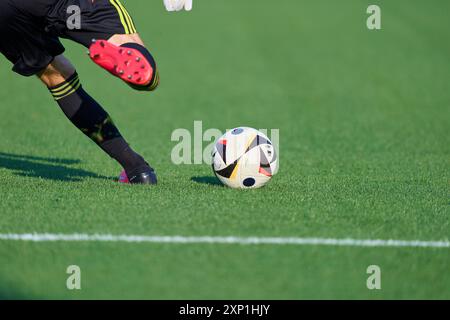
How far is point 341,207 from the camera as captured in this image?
20.5 ft

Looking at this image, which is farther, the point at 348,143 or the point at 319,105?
the point at 319,105

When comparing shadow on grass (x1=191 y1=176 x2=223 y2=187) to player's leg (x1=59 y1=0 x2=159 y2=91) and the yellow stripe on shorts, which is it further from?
the yellow stripe on shorts

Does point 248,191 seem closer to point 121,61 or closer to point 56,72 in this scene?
point 121,61

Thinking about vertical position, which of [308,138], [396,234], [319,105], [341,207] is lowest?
[396,234]

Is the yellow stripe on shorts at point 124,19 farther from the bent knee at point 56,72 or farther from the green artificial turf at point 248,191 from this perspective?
the green artificial turf at point 248,191

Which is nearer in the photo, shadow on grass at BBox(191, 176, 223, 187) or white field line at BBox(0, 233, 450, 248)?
white field line at BBox(0, 233, 450, 248)

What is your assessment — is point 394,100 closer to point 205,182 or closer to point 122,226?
point 205,182

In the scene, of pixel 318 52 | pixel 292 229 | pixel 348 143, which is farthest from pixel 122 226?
pixel 318 52

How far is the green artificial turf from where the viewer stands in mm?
4719

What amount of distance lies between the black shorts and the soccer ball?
49.9 inches

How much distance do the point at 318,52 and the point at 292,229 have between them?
14214 mm

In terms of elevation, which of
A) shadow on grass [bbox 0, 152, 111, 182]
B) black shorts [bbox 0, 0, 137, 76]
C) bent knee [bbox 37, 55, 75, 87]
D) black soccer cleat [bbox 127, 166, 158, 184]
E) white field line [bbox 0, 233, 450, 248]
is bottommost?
white field line [bbox 0, 233, 450, 248]

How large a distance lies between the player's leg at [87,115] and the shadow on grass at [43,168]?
1.63 ft

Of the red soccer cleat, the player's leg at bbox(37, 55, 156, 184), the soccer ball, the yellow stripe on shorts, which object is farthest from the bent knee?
the soccer ball
